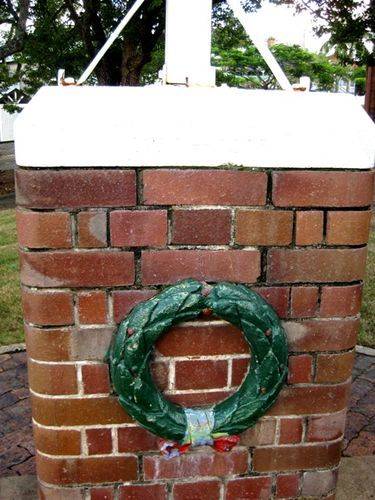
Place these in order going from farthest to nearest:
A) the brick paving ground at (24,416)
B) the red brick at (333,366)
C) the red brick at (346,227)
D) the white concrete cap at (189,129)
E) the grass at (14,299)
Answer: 1. the grass at (14,299)
2. the brick paving ground at (24,416)
3. the red brick at (333,366)
4. the red brick at (346,227)
5. the white concrete cap at (189,129)

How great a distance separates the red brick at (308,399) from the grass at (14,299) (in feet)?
7.66

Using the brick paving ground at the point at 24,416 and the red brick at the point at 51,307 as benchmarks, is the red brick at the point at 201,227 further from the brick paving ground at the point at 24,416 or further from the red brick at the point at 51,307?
the brick paving ground at the point at 24,416

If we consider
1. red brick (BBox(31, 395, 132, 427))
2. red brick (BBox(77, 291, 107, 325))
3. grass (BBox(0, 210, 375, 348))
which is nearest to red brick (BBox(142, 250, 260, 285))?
red brick (BBox(77, 291, 107, 325))

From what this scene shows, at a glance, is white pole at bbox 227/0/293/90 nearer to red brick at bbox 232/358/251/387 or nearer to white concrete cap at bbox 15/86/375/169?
white concrete cap at bbox 15/86/375/169

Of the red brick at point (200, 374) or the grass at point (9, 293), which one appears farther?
the grass at point (9, 293)

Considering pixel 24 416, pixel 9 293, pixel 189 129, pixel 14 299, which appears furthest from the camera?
pixel 9 293

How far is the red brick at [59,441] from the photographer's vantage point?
129 centimetres

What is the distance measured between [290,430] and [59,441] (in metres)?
0.56

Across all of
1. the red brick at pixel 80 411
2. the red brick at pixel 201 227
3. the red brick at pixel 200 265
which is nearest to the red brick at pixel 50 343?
the red brick at pixel 80 411

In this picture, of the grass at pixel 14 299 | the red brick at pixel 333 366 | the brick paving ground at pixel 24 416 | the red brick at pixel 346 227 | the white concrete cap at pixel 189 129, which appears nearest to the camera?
the white concrete cap at pixel 189 129

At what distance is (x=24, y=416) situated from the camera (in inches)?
104

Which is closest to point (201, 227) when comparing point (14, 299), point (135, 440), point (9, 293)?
point (135, 440)

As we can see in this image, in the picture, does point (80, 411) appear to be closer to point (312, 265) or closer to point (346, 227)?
point (312, 265)

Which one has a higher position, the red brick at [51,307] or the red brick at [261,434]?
the red brick at [51,307]
